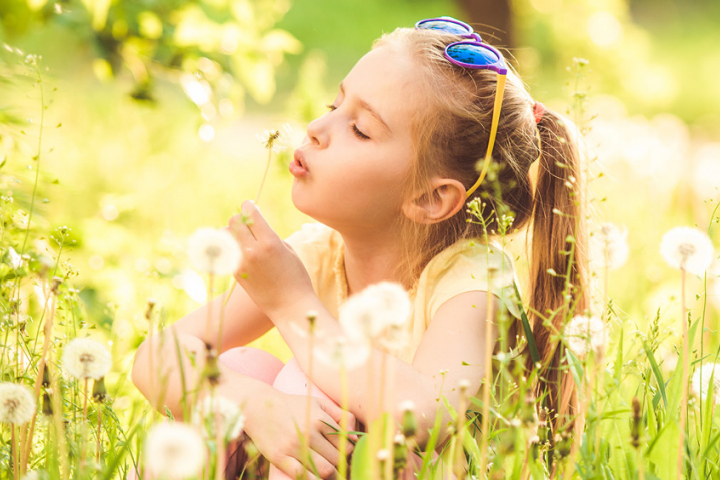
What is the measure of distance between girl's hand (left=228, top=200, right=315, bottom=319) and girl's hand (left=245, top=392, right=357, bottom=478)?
0.20m

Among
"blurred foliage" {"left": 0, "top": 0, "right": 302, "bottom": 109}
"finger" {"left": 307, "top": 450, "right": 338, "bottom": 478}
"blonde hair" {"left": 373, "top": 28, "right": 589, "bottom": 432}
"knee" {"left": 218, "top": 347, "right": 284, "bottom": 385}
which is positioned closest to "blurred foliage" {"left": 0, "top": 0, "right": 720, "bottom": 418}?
"blurred foliage" {"left": 0, "top": 0, "right": 302, "bottom": 109}

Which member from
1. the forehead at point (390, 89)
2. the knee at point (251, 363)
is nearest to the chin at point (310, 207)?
the forehead at point (390, 89)

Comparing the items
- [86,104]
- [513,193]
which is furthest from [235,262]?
[86,104]

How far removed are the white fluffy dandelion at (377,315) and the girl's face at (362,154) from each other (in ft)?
2.32

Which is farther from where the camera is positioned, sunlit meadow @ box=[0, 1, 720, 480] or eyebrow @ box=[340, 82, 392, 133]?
eyebrow @ box=[340, 82, 392, 133]

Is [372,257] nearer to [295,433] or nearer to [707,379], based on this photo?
[295,433]

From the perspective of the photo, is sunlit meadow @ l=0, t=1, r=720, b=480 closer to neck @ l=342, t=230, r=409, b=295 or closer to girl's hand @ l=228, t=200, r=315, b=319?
girl's hand @ l=228, t=200, r=315, b=319

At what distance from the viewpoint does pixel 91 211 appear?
11.0 feet

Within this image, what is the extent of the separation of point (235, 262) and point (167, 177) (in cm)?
264

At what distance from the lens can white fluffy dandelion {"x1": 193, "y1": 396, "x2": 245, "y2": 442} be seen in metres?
0.74

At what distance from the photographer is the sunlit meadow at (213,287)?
2.78 ft

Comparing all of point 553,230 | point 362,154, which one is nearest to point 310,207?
point 362,154

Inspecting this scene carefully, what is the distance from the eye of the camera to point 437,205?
1.55m

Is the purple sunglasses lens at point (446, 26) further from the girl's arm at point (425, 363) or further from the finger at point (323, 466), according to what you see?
the finger at point (323, 466)
